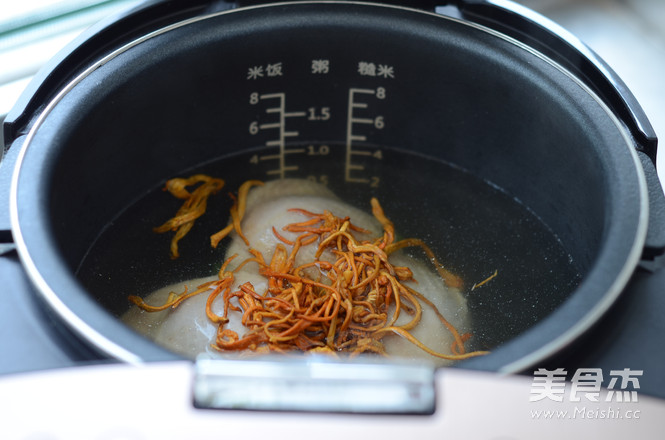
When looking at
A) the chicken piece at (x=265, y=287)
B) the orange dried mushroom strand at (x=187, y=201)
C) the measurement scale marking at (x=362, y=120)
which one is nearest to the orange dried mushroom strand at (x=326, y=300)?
the chicken piece at (x=265, y=287)

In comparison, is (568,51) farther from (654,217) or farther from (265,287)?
(265,287)

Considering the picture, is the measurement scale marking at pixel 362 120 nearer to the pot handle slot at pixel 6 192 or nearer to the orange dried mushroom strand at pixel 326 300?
the orange dried mushroom strand at pixel 326 300

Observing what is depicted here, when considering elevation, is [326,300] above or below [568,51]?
below

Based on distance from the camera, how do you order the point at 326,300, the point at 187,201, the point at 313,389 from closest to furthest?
1. the point at 313,389
2. the point at 326,300
3. the point at 187,201

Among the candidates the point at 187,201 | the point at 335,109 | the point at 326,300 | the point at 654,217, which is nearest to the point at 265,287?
the point at 326,300

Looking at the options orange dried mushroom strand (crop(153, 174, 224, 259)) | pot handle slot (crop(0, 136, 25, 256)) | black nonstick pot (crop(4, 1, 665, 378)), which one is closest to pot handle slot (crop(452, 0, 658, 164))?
black nonstick pot (crop(4, 1, 665, 378))

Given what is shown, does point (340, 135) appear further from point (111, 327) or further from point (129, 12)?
point (111, 327)

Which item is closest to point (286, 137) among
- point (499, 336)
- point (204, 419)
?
point (499, 336)

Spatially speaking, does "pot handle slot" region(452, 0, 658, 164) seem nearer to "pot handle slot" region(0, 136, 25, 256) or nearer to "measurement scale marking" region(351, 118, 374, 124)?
"measurement scale marking" region(351, 118, 374, 124)
